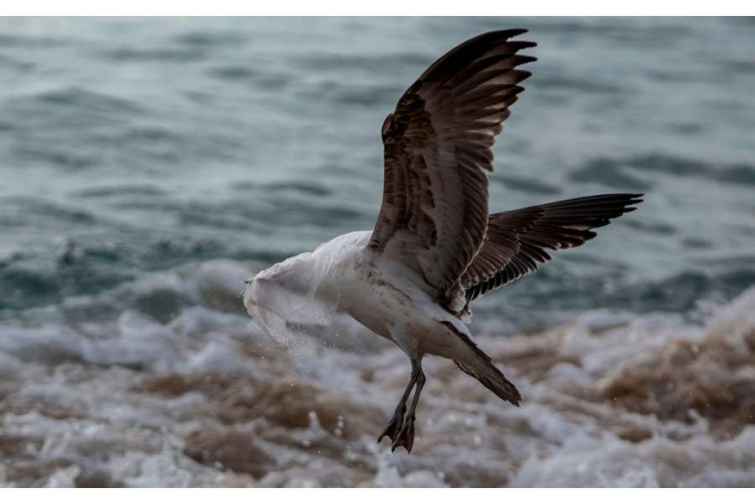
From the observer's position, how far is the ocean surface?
29.2 ft

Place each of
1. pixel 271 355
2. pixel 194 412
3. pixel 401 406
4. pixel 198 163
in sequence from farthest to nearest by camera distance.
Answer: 1. pixel 198 163
2. pixel 271 355
3. pixel 194 412
4. pixel 401 406

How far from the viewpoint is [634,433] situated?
9.41m

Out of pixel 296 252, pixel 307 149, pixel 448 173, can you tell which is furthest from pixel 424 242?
pixel 307 149

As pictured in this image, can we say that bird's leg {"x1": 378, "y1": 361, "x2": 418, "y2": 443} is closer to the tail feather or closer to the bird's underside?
the bird's underside

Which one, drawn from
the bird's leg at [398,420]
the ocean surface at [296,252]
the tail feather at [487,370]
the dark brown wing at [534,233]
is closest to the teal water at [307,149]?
the ocean surface at [296,252]

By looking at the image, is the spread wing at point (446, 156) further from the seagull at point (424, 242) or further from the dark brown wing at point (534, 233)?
the dark brown wing at point (534, 233)

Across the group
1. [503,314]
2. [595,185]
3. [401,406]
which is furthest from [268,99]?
[401,406]

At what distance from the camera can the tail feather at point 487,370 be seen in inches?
194

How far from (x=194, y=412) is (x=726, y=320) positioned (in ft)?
15.2

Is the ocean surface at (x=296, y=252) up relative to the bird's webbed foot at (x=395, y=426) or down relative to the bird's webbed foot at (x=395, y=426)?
down

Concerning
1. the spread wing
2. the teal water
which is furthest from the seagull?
the teal water

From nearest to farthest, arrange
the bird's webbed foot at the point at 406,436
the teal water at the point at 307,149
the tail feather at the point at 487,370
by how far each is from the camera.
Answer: the tail feather at the point at 487,370, the bird's webbed foot at the point at 406,436, the teal water at the point at 307,149

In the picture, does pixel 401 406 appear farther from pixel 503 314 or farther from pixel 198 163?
pixel 198 163

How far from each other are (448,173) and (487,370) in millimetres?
758
